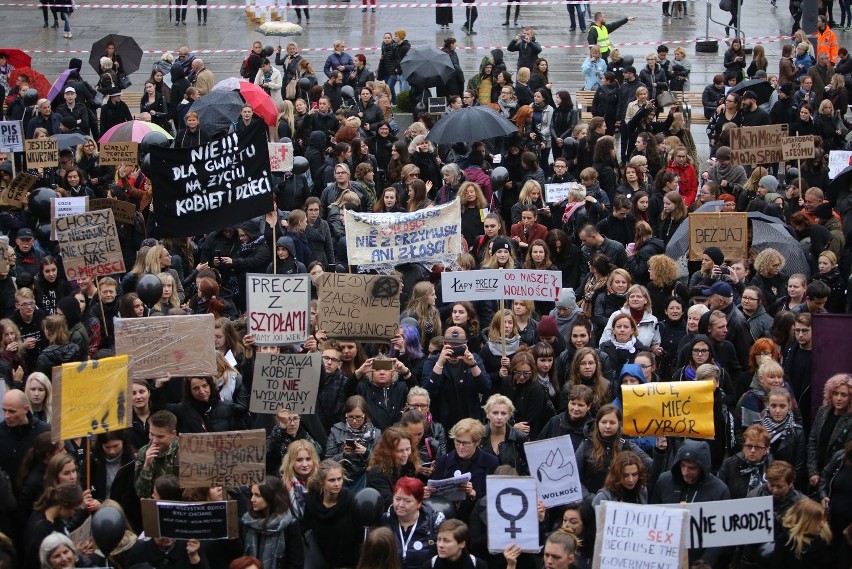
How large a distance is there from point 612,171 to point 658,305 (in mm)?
3983

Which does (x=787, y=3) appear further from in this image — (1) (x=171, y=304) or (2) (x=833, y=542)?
(2) (x=833, y=542)

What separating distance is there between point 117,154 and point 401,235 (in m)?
4.74

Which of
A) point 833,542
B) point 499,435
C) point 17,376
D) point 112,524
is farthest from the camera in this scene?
point 17,376

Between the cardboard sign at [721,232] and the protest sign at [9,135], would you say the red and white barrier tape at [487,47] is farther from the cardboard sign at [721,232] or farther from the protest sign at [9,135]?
the cardboard sign at [721,232]

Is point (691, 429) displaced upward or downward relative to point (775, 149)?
downward

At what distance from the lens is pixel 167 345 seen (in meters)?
10.9

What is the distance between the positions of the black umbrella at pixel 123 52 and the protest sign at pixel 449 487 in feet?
52.2

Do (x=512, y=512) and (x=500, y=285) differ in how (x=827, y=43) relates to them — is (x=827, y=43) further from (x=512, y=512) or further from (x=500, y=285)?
(x=512, y=512)

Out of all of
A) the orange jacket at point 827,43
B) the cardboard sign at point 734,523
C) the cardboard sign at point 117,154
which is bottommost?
the cardboard sign at point 734,523

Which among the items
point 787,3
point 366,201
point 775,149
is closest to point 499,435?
point 366,201

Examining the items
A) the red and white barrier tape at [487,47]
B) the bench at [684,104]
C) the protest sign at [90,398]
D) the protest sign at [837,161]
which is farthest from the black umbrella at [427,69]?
the protest sign at [90,398]

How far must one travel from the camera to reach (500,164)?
17.4 meters

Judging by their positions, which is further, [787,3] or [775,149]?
[787,3]

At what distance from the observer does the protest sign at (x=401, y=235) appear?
45.4 ft
